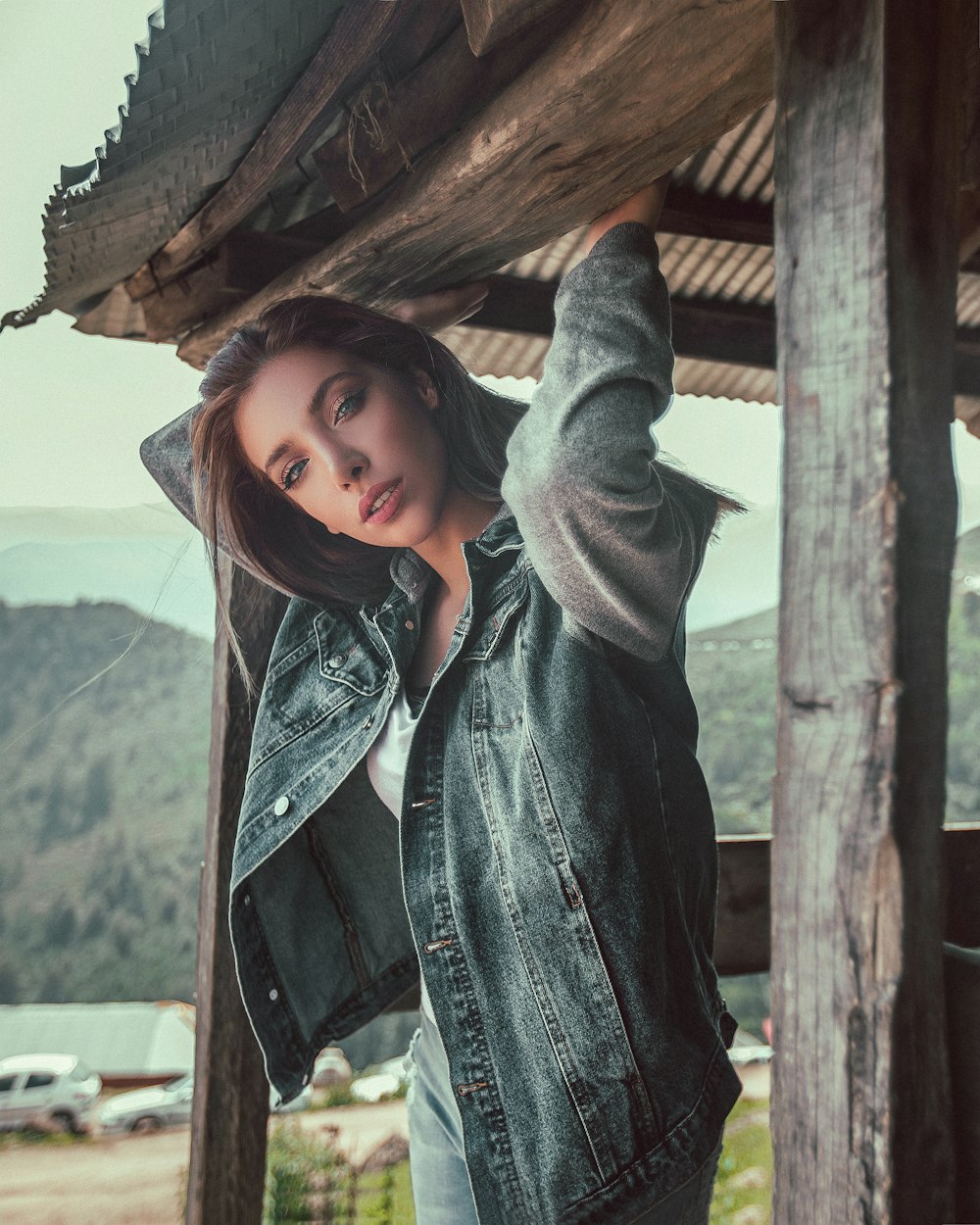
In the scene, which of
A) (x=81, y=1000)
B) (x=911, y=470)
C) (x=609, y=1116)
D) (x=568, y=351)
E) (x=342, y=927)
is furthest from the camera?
(x=81, y=1000)

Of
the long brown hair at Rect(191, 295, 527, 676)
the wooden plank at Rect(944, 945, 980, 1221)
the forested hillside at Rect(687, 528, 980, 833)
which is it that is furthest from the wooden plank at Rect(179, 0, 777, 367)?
the forested hillside at Rect(687, 528, 980, 833)

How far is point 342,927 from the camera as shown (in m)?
2.00

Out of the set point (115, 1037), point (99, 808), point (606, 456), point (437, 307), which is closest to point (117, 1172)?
point (115, 1037)

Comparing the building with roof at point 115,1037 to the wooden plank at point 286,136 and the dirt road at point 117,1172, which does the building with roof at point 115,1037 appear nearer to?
the dirt road at point 117,1172

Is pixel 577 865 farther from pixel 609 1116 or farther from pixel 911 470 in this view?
pixel 911 470

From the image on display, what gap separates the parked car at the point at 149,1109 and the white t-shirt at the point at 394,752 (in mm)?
5733

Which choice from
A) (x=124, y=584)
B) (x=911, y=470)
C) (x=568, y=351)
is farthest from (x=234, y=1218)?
(x=124, y=584)

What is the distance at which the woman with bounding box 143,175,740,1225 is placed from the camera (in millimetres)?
1216

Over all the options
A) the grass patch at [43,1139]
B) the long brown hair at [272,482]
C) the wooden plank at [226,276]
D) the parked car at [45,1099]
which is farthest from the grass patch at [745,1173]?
the parked car at [45,1099]

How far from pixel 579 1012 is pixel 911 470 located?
91cm

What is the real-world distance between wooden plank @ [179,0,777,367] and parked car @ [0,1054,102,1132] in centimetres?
712

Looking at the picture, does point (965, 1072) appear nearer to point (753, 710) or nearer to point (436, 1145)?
point (436, 1145)

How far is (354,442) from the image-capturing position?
159 cm

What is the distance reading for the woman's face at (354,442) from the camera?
1597 millimetres
